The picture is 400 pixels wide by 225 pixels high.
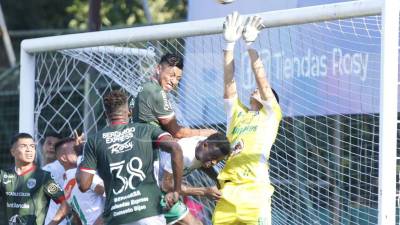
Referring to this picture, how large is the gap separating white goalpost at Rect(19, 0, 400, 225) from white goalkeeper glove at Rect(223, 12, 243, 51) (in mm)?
410

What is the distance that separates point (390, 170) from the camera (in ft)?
26.9

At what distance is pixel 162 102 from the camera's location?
9.06 meters

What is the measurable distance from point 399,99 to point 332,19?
80 cm

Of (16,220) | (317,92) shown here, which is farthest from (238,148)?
(16,220)

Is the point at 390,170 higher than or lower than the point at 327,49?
lower

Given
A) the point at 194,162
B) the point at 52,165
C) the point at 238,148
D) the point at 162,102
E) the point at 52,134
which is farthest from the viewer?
the point at 52,134

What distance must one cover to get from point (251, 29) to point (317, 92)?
123 cm

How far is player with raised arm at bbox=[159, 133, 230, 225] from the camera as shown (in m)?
8.62

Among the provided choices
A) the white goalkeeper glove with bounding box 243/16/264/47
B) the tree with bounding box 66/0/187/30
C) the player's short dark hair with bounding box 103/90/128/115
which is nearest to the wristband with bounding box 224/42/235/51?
the white goalkeeper glove with bounding box 243/16/264/47

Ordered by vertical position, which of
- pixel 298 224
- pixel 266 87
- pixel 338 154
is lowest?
pixel 298 224

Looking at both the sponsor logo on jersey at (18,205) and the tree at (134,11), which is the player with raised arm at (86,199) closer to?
the sponsor logo on jersey at (18,205)

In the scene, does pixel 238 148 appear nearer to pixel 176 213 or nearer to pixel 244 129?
pixel 244 129

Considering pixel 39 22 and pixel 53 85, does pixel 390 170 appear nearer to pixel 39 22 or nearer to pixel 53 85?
pixel 53 85

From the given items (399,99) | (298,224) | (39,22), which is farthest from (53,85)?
(39,22)
